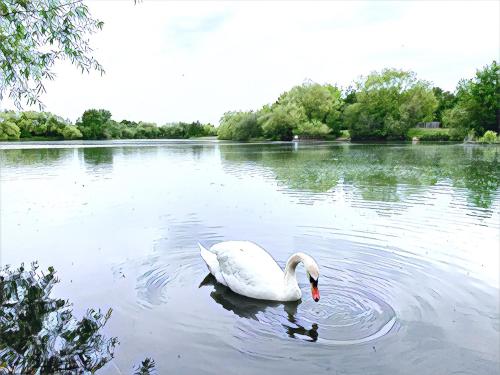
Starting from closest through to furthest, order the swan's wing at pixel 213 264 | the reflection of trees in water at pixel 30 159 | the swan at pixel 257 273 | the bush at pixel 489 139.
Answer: the swan at pixel 257 273 < the swan's wing at pixel 213 264 < the reflection of trees in water at pixel 30 159 < the bush at pixel 489 139

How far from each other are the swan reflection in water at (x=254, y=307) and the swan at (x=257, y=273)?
0.08 meters

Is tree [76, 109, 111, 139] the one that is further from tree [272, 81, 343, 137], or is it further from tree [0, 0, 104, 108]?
tree [0, 0, 104, 108]

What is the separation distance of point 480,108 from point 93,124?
97983 millimetres

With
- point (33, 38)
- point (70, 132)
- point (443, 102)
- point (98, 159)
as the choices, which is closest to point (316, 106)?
point (443, 102)

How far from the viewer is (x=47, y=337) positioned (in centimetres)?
611

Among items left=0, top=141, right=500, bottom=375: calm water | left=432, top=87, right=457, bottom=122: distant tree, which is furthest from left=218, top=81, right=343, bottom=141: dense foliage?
left=0, top=141, right=500, bottom=375: calm water

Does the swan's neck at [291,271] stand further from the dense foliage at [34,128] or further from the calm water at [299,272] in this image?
the dense foliage at [34,128]

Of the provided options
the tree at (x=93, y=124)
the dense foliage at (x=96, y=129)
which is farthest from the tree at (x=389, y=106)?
the tree at (x=93, y=124)

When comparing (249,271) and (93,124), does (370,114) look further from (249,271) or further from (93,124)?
(249,271)

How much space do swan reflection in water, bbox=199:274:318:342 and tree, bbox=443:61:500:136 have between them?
82.9m

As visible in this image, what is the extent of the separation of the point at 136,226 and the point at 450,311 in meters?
8.74

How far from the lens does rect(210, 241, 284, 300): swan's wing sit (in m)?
7.59

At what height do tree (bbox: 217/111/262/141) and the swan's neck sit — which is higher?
tree (bbox: 217/111/262/141)

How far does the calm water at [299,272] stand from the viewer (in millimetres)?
5965
